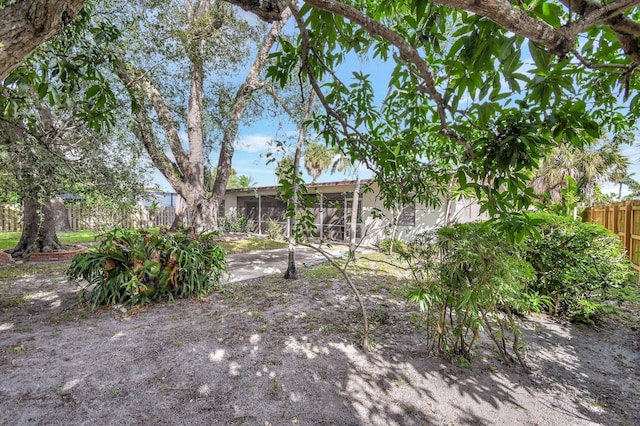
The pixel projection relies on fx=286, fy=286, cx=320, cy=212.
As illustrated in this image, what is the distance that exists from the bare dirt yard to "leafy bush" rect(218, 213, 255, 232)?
11.1m

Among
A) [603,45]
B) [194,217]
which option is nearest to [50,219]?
[194,217]

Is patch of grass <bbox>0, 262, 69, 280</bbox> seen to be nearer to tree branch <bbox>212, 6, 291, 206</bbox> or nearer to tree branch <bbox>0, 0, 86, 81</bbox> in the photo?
tree branch <bbox>212, 6, 291, 206</bbox>

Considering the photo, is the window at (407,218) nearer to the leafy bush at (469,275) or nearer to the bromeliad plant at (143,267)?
the bromeliad plant at (143,267)

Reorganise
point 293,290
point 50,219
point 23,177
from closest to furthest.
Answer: point 23,177 → point 293,290 → point 50,219

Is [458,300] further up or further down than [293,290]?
further up

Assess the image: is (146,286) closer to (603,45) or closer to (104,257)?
(104,257)

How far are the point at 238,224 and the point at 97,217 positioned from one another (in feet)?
31.5

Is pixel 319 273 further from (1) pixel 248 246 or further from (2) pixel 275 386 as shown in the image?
(1) pixel 248 246

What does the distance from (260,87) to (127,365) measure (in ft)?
23.4

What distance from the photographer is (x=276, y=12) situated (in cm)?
167

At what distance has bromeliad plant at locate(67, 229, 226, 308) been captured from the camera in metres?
4.02

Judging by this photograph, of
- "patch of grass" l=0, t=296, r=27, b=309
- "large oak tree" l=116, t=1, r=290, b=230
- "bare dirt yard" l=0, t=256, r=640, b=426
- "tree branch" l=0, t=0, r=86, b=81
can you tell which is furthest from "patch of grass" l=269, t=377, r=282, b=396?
"large oak tree" l=116, t=1, r=290, b=230

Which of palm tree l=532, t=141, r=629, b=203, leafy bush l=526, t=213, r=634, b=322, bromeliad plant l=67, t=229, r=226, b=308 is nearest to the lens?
leafy bush l=526, t=213, r=634, b=322

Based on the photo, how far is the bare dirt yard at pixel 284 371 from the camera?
2039 mm
